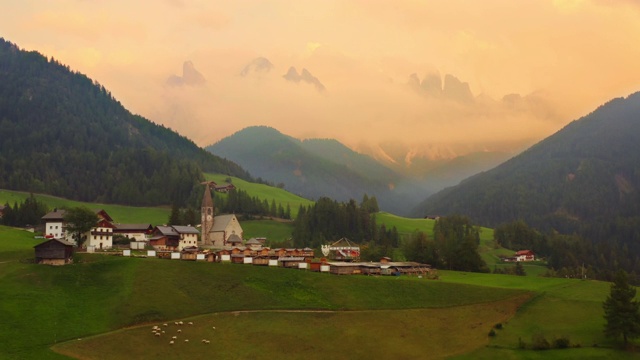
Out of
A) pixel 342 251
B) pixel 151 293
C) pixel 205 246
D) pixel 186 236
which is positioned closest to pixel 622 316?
pixel 151 293

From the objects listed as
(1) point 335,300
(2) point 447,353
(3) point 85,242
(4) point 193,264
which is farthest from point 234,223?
(2) point 447,353

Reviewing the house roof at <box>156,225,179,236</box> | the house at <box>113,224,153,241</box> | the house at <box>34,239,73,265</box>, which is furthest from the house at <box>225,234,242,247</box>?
the house at <box>34,239,73,265</box>

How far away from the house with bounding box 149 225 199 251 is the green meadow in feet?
128

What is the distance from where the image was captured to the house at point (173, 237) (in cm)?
14912

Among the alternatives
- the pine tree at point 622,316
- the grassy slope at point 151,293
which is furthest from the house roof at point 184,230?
the pine tree at point 622,316

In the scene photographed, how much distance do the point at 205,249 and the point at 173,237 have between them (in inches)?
409

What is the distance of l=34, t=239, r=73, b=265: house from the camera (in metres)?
101

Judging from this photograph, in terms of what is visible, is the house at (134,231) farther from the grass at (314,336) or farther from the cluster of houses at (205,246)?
the grass at (314,336)

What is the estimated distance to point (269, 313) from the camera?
90.5 m

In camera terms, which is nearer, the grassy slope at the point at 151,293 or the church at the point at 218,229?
the grassy slope at the point at 151,293

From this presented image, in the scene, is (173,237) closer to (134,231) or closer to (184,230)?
(184,230)

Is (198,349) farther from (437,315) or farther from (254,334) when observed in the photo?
(437,315)

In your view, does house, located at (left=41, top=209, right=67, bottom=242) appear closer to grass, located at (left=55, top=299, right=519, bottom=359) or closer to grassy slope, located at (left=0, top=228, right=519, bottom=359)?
grassy slope, located at (left=0, top=228, right=519, bottom=359)

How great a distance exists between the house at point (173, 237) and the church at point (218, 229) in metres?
9.87
